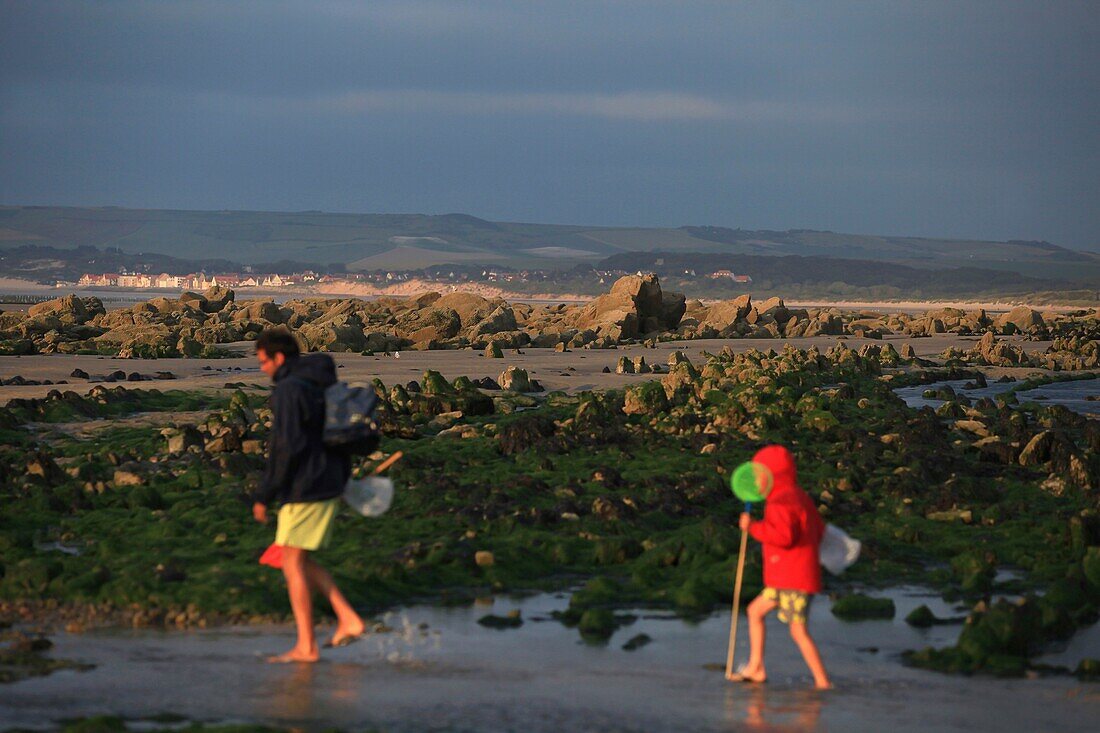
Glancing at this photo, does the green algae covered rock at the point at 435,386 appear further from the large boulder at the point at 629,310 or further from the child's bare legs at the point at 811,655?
the large boulder at the point at 629,310

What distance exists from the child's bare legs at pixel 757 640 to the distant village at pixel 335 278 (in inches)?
5951

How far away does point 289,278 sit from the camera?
625 ft

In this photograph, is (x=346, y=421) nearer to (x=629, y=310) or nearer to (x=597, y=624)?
(x=597, y=624)

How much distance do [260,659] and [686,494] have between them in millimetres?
5328

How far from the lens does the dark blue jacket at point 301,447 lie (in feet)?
25.0

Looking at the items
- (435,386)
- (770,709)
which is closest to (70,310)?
(435,386)

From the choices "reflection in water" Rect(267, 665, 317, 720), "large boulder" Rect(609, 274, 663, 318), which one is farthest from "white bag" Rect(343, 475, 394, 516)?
"large boulder" Rect(609, 274, 663, 318)

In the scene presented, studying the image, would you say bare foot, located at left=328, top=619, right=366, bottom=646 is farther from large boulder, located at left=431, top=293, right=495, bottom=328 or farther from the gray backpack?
large boulder, located at left=431, top=293, right=495, bottom=328

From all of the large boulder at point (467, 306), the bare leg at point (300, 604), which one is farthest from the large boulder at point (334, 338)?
the bare leg at point (300, 604)

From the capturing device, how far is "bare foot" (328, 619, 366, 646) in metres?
7.91

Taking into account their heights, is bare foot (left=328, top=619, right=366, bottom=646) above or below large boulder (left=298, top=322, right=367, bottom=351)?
above

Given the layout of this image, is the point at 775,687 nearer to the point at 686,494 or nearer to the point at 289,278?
the point at 686,494

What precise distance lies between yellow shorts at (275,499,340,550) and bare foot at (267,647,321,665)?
0.54m

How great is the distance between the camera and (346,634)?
7934 millimetres
